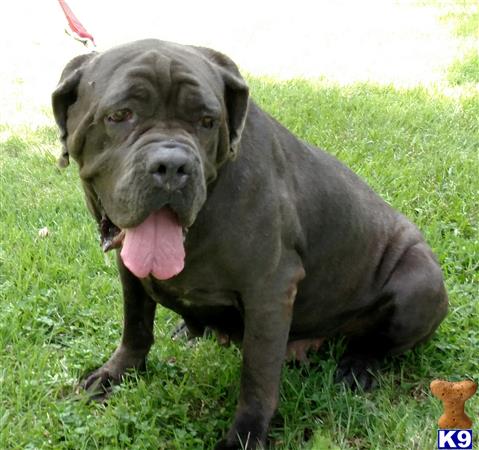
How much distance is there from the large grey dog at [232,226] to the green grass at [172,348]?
143mm

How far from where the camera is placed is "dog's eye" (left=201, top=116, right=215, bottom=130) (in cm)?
273

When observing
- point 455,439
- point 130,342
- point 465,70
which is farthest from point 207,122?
point 465,70

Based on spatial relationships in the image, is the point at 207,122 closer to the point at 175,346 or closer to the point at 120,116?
the point at 120,116

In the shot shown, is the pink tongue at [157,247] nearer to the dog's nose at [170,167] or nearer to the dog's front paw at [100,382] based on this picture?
the dog's nose at [170,167]

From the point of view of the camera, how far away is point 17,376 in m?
3.40

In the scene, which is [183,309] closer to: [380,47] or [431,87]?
[431,87]

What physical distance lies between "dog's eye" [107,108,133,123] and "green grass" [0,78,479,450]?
1181 millimetres

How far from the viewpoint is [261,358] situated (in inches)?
122

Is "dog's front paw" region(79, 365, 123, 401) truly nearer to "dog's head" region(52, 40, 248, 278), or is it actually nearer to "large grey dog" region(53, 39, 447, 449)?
"large grey dog" region(53, 39, 447, 449)

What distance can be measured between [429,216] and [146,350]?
212cm

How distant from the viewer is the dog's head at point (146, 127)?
8.46ft

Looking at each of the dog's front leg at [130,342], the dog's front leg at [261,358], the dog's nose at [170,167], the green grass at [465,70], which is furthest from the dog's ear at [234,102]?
the green grass at [465,70]

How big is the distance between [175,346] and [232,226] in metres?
0.96

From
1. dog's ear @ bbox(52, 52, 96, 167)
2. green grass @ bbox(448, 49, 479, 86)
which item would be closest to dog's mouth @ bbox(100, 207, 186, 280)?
dog's ear @ bbox(52, 52, 96, 167)
